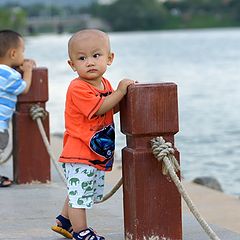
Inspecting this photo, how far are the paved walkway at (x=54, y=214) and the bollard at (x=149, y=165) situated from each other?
0.49m

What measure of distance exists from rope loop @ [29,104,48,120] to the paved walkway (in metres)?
0.65

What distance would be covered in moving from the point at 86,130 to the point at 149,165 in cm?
46

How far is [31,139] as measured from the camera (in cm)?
897

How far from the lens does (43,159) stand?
9086 millimetres

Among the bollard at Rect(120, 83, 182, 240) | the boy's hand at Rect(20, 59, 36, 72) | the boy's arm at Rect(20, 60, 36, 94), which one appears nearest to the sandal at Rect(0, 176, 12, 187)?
the boy's arm at Rect(20, 60, 36, 94)

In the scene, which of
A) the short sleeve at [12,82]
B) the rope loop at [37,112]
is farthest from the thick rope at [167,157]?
the rope loop at [37,112]

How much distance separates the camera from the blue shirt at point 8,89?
8.34m

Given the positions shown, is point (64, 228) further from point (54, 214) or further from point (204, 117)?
point (204, 117)

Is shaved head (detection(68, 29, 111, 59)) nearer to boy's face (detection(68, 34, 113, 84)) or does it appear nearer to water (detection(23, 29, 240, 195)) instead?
boy's face (detection(68, 34, 113, 84))

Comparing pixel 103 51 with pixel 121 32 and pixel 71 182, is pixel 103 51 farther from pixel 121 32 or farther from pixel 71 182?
pixel 121 32

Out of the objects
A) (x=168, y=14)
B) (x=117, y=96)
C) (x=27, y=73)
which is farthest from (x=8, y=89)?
(x=168, y=14)

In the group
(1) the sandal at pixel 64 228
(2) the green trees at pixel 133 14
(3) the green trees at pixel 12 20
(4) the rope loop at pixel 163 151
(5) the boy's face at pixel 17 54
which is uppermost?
(2) the green trees at pixel 133 14

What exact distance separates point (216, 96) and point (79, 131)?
27.3 meters

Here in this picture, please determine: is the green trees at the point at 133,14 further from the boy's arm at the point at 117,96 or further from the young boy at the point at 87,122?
the boy's arm at the point at 117,96
